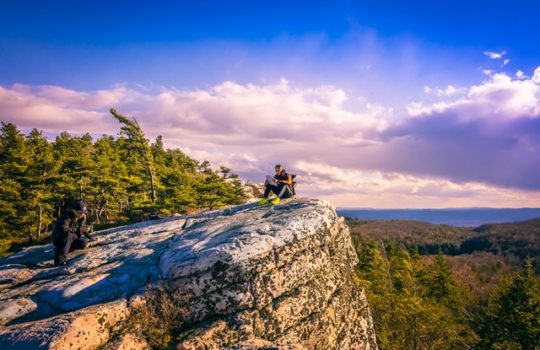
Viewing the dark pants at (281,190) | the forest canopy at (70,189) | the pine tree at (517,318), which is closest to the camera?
the dark pants at (281,190)

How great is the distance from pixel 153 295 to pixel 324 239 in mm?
6017

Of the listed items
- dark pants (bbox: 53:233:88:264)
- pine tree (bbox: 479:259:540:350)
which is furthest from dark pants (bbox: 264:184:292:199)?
pine tree (bbox: 479:259:540:350)

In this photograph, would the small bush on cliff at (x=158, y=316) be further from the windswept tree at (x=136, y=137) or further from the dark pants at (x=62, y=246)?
the windswept tree at (x=136, y=137)

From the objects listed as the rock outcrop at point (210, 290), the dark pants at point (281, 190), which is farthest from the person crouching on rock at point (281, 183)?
the rock outcrop at point (210, 290)

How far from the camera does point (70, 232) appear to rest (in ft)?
36.3

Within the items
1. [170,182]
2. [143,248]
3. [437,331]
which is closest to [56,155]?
[170,182]

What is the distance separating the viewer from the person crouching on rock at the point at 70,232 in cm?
1073

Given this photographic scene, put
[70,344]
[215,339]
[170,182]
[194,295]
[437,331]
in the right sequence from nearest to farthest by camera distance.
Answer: [70,344] → [215,339] → [194,295] → [437,331] → [170,182]

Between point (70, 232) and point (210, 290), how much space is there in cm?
619

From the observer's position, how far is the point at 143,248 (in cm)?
1125

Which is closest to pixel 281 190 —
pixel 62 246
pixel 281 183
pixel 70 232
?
pixel 281 183

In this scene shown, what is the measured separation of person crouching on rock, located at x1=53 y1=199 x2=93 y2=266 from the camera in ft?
35.2

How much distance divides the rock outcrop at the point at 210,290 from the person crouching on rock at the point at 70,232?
404 millimetres

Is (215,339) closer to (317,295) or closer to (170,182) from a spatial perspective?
(317,295)
